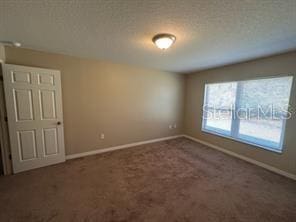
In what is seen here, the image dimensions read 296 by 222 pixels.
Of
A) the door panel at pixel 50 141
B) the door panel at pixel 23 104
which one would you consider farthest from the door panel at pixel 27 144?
the door panel at pixel 23 104

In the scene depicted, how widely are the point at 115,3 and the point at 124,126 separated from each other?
3.02m

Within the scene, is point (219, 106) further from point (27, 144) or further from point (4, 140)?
point (4, 140)

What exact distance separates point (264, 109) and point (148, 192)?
299 centimetres

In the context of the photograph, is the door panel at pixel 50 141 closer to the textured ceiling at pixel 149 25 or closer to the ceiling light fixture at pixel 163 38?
the textured ceiling at pixel 149 25

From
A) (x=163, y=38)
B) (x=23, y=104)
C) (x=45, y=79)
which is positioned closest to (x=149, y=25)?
A: (x=163, y=38)

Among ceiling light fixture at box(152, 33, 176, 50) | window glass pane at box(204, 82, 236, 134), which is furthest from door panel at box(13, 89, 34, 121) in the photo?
window glass pane at box(204, 82, 236, 134)

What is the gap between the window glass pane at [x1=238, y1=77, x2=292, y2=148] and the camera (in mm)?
2738

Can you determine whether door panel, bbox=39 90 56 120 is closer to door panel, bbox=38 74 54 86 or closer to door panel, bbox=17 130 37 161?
door panel, bbox=38 74 54 86

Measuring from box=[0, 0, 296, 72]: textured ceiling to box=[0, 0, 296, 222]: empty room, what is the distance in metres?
0.02

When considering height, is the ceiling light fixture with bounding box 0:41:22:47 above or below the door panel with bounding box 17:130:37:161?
above

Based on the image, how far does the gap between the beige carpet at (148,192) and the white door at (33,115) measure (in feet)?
0.98

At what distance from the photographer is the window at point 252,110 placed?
2.76 metres

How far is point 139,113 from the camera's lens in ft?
13.6

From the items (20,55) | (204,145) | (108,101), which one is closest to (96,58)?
(108,101)
